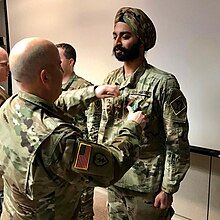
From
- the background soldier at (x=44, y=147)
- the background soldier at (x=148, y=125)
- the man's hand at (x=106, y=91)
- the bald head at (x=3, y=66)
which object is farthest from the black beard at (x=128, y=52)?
the bald head at (x=3, y=66)

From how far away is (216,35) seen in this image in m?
2.38

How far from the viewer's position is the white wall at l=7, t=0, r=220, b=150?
2.44 meters

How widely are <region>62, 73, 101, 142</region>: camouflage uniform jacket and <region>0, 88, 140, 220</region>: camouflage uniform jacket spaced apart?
2.57ft

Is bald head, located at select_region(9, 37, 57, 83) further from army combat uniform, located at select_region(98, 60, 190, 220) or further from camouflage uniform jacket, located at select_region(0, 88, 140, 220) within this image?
army combat uniform, located at select_region(98, 60, 190, 220)

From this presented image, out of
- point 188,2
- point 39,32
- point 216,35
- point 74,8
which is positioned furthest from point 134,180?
point 39,32

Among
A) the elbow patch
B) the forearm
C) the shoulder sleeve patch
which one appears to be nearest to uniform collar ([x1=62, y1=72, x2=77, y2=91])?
the forearm

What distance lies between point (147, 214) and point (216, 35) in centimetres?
134

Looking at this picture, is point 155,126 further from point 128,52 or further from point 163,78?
point 128,52

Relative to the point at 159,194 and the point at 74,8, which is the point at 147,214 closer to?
the point at 159,194

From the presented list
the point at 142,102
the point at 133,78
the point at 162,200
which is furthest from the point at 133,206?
the point at 133,78

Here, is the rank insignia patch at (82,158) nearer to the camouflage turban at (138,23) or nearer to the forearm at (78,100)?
the forearm at (78,100)

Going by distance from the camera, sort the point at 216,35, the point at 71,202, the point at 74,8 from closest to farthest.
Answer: the point at 71,202
the point at 216,35
the point at 74,8

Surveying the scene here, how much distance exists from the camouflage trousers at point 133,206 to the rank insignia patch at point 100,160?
2.37 ft

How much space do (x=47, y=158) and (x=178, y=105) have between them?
2.68 ft
